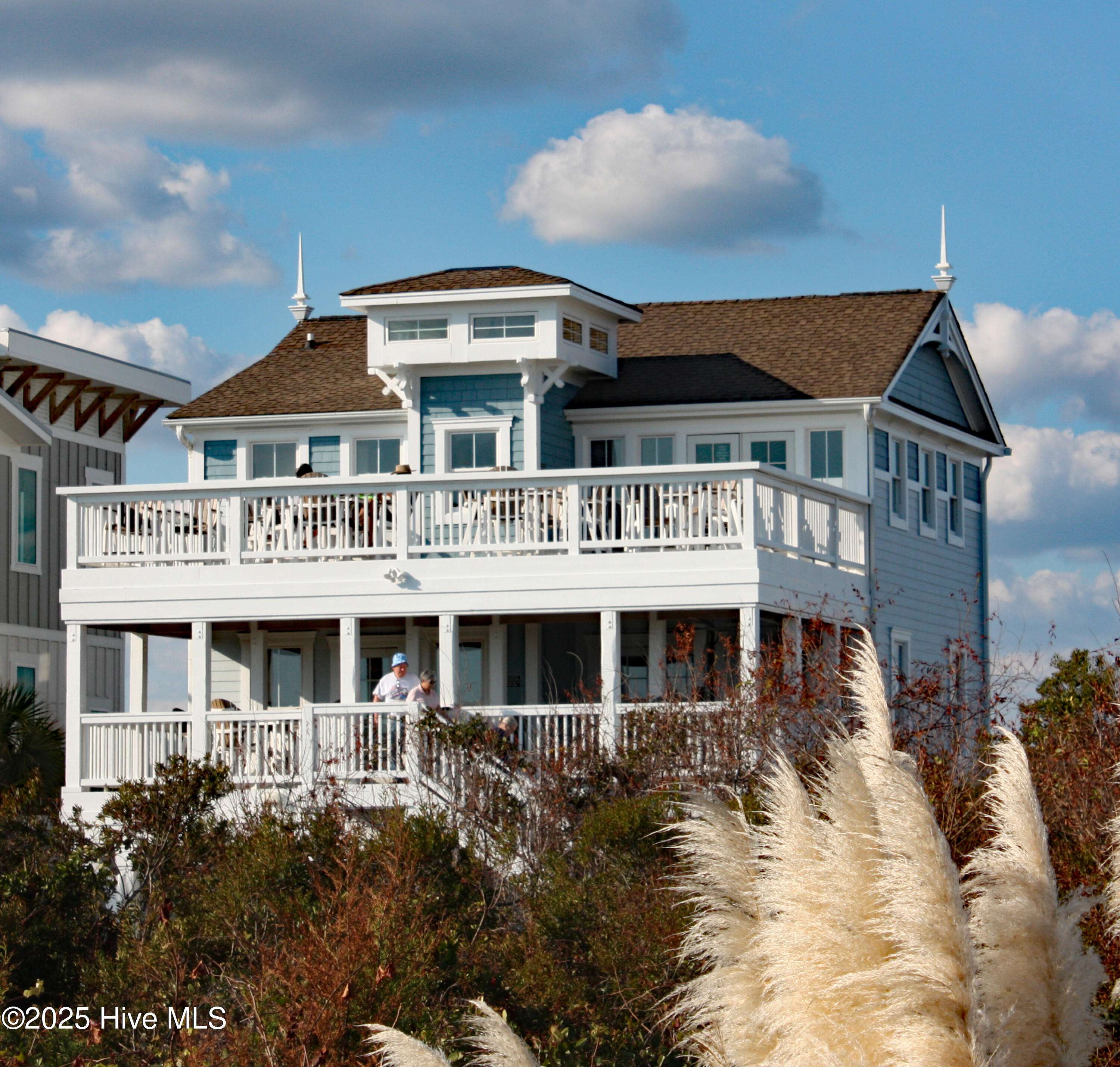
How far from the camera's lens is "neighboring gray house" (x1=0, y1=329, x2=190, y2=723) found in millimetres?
27828

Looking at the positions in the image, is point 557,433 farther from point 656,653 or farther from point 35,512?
point 35,512

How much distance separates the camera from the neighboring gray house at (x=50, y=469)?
2783cm

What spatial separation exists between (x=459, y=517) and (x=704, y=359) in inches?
252

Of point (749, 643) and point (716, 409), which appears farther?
point (716, 409)

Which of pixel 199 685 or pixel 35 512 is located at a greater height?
pixel 35 512

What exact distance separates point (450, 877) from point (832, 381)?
12.8 metres

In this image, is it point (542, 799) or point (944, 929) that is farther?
point (542, 799)

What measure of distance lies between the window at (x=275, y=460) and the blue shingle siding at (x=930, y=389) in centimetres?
901

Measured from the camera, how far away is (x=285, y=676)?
2539 centimetres

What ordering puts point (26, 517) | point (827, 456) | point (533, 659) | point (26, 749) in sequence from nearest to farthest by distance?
point (26, 749) < point (533, 659) < point (827, 456) < point (26, 517)

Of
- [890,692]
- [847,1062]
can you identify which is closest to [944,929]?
[847,1062]

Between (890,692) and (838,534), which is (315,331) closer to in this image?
(838,534)

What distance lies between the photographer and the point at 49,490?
29.3 meters

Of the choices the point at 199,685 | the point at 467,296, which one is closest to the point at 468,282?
the point at 467,296
